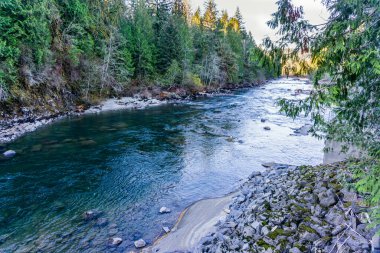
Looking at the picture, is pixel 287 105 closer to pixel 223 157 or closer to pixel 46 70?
pixel 223 157

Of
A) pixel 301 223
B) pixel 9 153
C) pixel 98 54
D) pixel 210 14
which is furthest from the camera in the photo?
pixel 210 14

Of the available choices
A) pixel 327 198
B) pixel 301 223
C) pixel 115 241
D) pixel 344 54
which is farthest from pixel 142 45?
pixel 301 223

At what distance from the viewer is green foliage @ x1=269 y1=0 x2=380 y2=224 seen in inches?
144

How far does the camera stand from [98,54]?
1131 inches

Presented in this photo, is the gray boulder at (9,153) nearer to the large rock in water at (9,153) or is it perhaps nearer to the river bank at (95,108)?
the large rock in water at (9,153)

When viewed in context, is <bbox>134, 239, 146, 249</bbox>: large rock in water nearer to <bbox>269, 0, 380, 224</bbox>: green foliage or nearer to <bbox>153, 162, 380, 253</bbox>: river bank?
<bbox>153, 162, 380, 253</bbox>: river bank

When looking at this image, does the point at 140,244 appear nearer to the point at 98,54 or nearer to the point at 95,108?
the point at 95,108

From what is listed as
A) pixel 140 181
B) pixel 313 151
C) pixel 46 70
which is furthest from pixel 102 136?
pixel 313 151

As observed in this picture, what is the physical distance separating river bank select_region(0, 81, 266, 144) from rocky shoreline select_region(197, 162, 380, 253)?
14.5 metres

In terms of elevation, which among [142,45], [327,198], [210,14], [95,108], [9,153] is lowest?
[9,153]

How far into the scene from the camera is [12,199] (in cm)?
870

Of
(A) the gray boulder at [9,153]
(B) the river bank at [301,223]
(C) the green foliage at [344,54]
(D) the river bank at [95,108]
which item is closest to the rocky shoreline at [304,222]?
(B) the river bank at [301,223]

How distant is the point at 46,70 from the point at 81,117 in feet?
16.4

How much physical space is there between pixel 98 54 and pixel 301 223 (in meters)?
29.0
